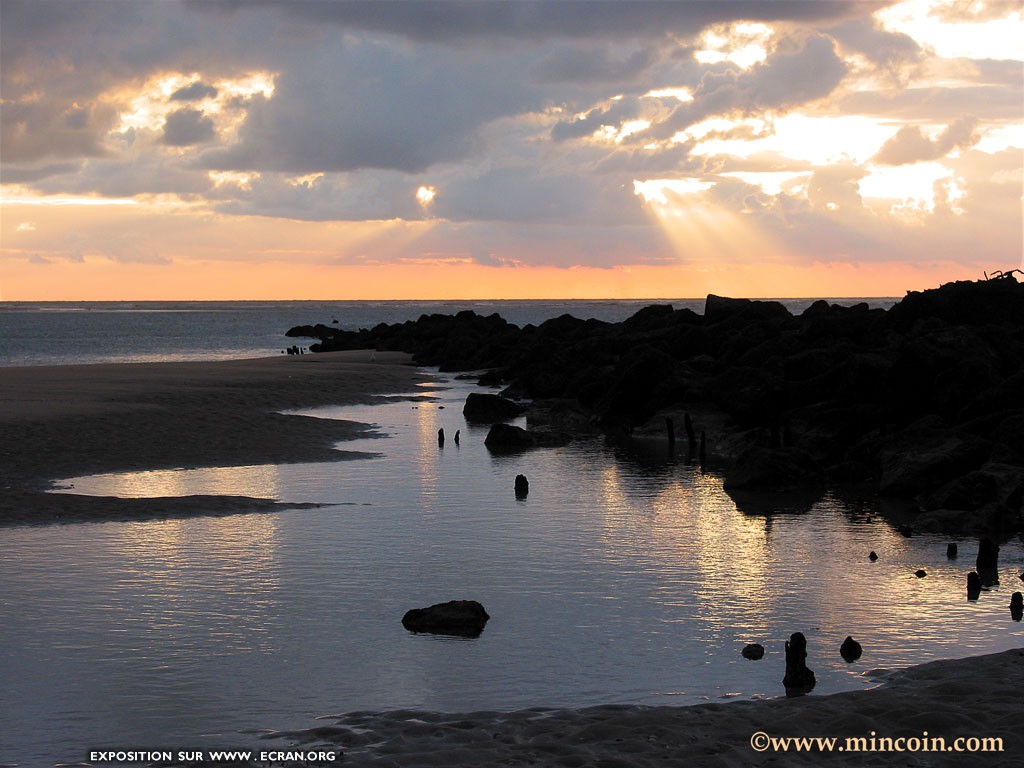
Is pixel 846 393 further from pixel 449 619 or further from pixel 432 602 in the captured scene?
pixel 449 619

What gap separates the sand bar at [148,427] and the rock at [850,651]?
45.4 feet

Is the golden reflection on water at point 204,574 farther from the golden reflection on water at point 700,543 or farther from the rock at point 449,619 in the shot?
the golden reflection on water at point 700,543

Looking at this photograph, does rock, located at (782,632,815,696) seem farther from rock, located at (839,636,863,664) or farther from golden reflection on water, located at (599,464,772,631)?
golden reflection on water, located at (599,464,772,631)

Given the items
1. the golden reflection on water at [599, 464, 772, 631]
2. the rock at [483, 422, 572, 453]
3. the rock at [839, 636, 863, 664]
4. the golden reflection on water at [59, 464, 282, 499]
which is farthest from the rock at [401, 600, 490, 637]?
the rock at [483, 422, 572, 453]

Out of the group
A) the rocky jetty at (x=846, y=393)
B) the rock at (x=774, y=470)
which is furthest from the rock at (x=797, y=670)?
the rock at (x=774, y=470)

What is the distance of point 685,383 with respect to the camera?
41375 mm

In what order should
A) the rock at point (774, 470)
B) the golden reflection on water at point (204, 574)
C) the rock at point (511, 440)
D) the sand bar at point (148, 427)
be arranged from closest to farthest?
the golden reflection on water at point (204, 574) < the sand bar at point (148, 427) < the rock at point (774, 470) < the rock at point (511, 440)

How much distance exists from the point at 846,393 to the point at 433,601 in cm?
2067

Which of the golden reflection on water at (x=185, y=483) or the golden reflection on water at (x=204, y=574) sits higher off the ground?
the golden reflection on water at (x=185, y=483)

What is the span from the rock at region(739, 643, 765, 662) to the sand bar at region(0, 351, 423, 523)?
510 inches

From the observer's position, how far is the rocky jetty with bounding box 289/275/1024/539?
85.8 feet

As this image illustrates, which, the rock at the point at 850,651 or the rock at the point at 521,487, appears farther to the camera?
the rock at the point at 521,487

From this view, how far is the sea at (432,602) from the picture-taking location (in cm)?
1288

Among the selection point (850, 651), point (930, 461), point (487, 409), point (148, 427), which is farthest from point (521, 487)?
point (487, 409)
